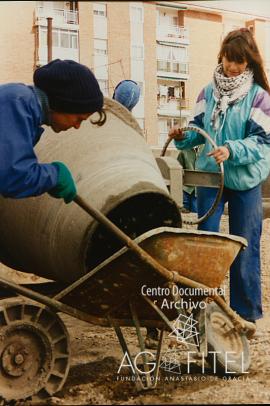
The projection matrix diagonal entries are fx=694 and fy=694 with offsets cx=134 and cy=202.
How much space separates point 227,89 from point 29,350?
6.49 ft

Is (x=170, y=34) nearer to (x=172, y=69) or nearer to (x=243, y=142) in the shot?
(x=172, y=69)

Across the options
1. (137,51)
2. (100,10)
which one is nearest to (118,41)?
(137,51)

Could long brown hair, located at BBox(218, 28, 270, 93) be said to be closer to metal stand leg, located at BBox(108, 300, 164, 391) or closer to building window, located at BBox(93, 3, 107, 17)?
metal stand leg, located at BBox(108, 300, 164, 391)

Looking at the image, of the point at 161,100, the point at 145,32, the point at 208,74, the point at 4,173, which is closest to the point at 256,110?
the point at 4,173

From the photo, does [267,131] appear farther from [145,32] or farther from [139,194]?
[145,32]

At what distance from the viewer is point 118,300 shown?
3.12 metres

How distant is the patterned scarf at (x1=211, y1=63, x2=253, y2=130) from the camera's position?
406cm

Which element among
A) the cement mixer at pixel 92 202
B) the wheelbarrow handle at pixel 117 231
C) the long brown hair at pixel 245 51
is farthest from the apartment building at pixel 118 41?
the wheelbarrow handle at pixel 117 231

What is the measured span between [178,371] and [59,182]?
4.44 ft

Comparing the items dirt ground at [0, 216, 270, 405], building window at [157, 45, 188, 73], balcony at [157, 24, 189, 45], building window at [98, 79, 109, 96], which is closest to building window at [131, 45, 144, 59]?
building window at [98, 79, 109, 96]

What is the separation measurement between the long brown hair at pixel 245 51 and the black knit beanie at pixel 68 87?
1476mm

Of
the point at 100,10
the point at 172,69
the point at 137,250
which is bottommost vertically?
the point at 172,69

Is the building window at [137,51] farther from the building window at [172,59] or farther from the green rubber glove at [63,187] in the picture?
the green rubber glove at [63,187]

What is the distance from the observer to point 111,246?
11.0 feet
